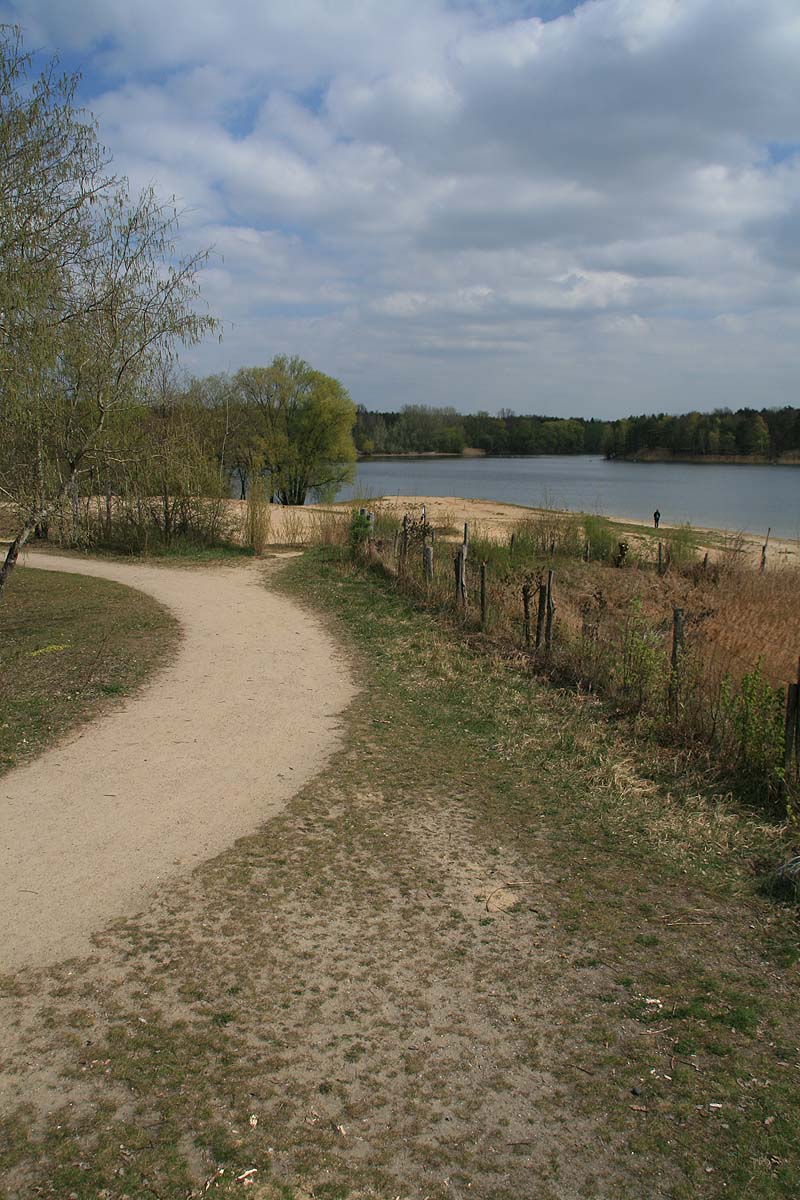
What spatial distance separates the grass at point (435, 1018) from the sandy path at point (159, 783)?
0.29 meters

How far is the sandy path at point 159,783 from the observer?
4613mm

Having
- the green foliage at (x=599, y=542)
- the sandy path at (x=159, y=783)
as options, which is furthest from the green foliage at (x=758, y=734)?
the green foliage at (x=599, y=542)

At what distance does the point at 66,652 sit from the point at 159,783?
430 centimetres

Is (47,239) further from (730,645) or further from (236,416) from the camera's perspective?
(236,416)

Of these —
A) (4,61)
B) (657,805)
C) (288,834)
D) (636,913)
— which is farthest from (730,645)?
(4,61)

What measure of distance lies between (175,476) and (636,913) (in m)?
15.3

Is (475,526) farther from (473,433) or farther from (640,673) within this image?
(473,433)

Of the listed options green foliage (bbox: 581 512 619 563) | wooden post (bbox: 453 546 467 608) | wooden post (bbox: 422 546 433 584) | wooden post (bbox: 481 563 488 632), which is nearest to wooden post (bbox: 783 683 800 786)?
wooden post (bbox: 481 563 488 632)

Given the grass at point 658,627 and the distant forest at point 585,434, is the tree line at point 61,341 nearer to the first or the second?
the grass at point 658,627

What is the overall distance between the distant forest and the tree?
1282 inches

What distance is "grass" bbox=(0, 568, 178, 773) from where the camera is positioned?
7.64 metres

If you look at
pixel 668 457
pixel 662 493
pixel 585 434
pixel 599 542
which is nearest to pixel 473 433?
pixel 585 434

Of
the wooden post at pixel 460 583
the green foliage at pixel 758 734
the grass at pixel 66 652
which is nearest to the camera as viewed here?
the green foliage at pixel 758 734

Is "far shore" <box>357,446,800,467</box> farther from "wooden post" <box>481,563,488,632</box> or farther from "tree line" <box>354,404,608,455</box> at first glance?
"wooden post" <box>481,563,488,632</box>
